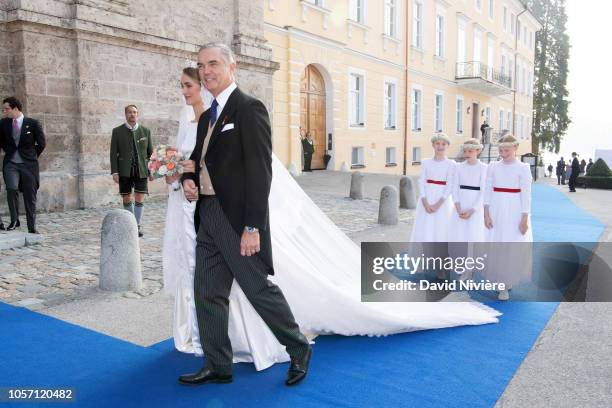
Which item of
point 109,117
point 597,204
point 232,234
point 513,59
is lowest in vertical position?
point 597,204

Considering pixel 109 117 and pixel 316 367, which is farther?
pixel 109 117

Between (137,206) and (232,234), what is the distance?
19.4 ft

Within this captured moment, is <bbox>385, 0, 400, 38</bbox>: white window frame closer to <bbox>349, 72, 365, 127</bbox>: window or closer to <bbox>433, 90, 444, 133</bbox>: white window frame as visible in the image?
<bbox>349, 72, 365, 127</bbox>: window

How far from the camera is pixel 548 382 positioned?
3514 millimetres

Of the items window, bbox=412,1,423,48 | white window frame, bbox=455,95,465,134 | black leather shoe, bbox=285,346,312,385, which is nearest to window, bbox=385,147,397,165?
window, bbox=412,1,423,48

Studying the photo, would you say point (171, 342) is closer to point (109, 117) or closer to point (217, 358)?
point (217, 358)

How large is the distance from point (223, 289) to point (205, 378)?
22.7 inches

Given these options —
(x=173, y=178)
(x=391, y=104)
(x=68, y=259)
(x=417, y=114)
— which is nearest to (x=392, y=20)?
(x=391, y=104)

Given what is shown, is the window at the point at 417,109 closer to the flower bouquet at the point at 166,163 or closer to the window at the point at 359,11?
the window at the point at 359,11

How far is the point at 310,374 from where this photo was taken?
3621 millimetres

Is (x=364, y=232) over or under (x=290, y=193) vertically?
under

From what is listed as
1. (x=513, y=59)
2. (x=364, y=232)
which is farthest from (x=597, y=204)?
(x=513, y=59)

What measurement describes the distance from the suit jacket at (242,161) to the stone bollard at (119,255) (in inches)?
108

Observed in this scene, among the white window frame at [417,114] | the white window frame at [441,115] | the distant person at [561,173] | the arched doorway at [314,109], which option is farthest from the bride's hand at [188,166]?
the distant person at [561,173]
